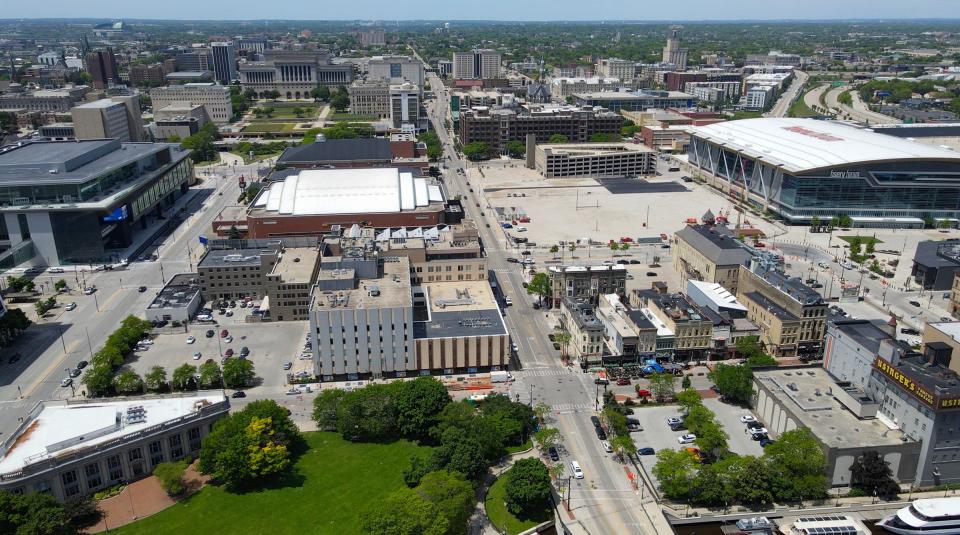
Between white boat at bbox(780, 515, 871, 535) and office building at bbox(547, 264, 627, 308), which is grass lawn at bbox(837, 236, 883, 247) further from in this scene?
white boat at bbox(780, 515, 871, 535)

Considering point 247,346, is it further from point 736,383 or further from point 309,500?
point 736,383

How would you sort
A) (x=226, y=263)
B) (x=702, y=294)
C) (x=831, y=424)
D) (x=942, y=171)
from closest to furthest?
(x=831, y=424) → (x=702, y=294) → (x=226, y=263) → (x=942, y=171)

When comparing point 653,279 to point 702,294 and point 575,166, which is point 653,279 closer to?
point 702,294

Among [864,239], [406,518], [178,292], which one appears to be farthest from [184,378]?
[864,239]

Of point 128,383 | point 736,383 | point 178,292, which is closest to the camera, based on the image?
point 736,383

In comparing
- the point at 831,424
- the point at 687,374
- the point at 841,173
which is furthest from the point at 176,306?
the point at 841,173
